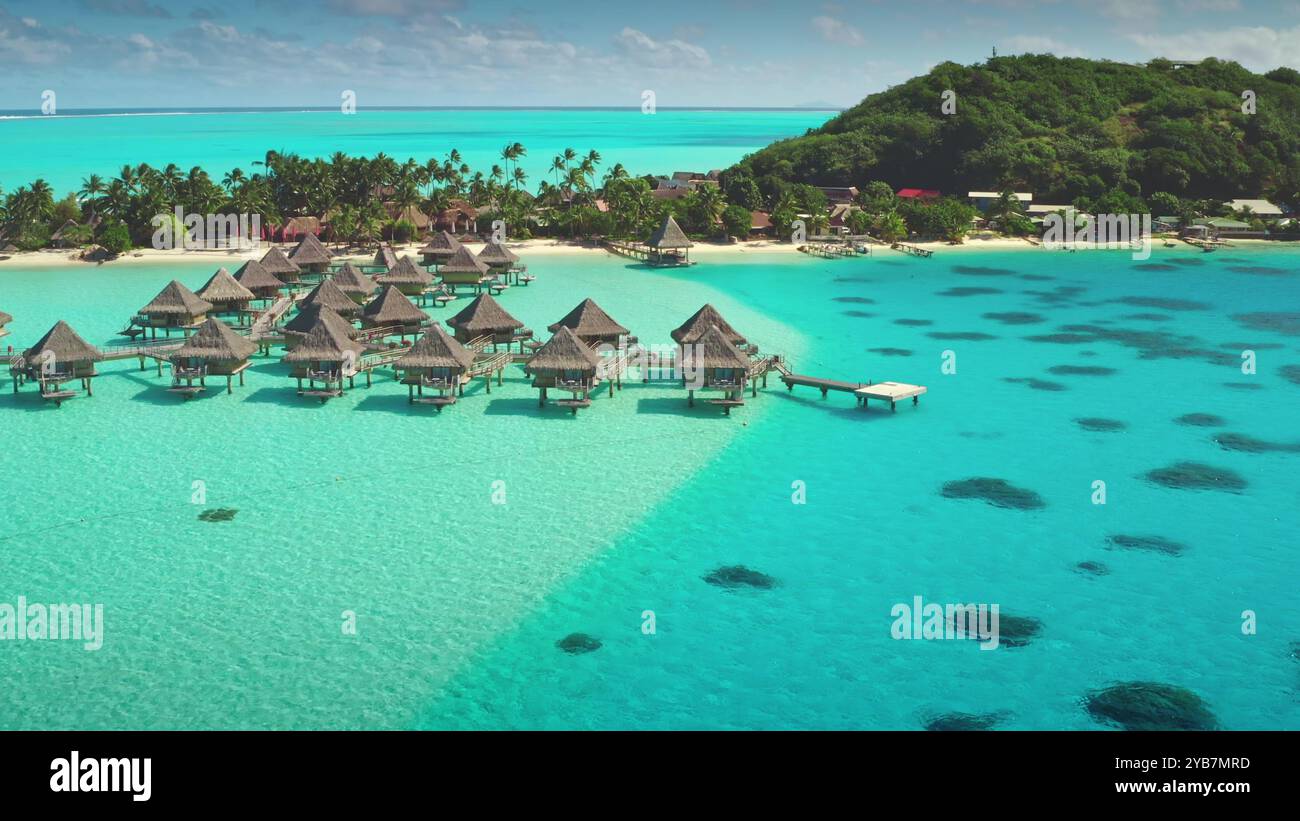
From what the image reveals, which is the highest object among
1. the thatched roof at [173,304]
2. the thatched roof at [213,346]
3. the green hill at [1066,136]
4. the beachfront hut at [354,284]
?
the green hill at [1066,136]

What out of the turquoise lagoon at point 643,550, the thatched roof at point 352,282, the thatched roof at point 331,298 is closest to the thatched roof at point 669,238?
the thatched roof at point 352,282

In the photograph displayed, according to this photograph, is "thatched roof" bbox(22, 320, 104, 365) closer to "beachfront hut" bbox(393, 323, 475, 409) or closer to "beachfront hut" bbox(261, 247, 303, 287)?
"beachfront hut" bbox(393, 323, 475, 409)

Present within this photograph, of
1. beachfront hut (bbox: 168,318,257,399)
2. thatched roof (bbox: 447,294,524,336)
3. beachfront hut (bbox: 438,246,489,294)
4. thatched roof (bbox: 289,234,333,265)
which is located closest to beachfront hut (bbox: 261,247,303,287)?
thatched roof (bbox: 289,234,333,265)

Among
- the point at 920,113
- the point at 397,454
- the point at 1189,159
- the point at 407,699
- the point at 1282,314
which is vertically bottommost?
the point at 407,699

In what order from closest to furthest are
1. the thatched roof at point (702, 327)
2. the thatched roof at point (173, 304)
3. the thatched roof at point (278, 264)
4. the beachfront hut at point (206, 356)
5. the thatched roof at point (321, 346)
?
the thatched roof at point (321, 346), the beachfront hut at point (206, 356), the thatched roof at point (702, 327), the thatched roof at point (173, 304), the thatched roof at point (278, 264)

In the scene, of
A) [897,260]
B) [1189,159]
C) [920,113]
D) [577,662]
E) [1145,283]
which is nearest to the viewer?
[577,662]

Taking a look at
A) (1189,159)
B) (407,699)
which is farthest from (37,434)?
(1189,159)

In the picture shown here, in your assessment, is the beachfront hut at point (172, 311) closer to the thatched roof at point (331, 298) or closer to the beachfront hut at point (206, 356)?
the thatched roof at point (331, 298)

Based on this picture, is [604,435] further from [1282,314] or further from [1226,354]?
[1282,314]
